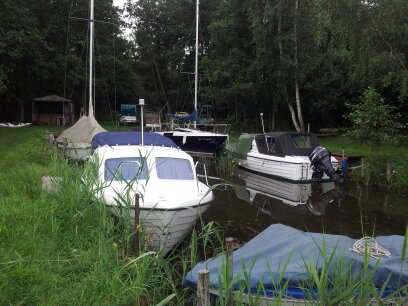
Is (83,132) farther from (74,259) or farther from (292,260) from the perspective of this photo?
(292,260)

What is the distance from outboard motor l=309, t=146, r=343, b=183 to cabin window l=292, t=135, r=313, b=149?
3.41ft

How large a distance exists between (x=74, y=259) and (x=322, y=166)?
11.5 metres

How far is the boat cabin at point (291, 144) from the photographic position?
634 inches

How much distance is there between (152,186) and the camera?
25.7 ft

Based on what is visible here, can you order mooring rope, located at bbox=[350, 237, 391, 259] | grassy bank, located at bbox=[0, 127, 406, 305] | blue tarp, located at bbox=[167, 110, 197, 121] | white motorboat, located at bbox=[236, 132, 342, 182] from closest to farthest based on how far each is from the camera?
grassy bank, located at bbox=[0, 127, 406, 305]
mooring rope, located at bbox=[350, 237, 391, 259]
white motorboat, located at bbox=[236, 132, 342, 182]
blue tarp, located at bbox=[167, 110, 197, 121]

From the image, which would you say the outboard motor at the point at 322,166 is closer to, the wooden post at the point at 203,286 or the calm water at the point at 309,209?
the calm water at the point at 309,209

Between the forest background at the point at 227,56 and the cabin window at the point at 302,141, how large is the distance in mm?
2648

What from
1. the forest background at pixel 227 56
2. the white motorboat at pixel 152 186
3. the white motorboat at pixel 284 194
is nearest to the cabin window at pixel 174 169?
the white motorboat at pixel 152 186

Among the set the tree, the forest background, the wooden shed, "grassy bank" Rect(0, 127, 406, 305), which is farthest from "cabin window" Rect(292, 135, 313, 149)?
the wooden shed

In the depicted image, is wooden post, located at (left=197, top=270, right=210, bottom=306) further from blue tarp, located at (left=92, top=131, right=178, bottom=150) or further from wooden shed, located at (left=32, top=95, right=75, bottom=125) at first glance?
wooden shed, located at (left=32, top=95, right=75, bottom=125)

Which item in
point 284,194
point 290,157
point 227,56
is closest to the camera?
point 284,194

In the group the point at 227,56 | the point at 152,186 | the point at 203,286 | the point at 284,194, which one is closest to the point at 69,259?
the point at 203,286

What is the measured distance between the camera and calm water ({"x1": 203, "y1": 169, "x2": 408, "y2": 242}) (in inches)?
407

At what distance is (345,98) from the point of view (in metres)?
29.0
